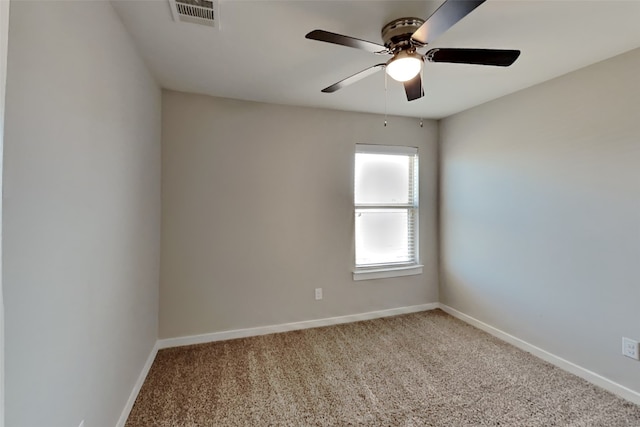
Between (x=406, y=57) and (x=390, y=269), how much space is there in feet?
8.03

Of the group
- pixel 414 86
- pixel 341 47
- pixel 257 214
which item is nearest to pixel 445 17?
pixel 414 86

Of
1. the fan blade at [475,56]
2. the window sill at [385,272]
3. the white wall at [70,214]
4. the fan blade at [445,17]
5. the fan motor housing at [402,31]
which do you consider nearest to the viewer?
the white wall at [70,214]

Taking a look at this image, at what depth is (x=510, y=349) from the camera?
104 inches

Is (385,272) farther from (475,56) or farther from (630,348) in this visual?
(475,56)

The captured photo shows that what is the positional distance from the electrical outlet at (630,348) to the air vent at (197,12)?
3.38 metres

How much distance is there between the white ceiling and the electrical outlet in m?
2.01

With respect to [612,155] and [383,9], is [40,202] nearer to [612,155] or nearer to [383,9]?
[383,9]

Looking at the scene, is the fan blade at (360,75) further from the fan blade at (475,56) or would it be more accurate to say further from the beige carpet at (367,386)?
the beige carpet at (367,386)

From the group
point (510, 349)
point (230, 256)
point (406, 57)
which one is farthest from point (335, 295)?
point (406, 57)

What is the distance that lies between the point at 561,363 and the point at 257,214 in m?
2.98

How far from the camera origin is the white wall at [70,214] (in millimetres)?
868

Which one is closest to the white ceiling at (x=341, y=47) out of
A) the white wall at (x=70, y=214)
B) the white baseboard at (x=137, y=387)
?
the white wall at (x=70, y=214)

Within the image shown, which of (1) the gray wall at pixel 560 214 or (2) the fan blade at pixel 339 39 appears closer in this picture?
(2) the fan blade at pixel 339 39

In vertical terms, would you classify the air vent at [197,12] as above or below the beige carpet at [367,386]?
above
